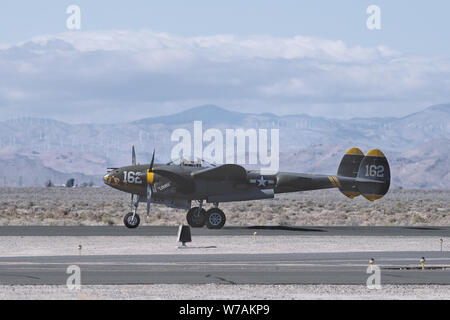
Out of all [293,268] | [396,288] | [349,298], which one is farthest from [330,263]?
[349,298]

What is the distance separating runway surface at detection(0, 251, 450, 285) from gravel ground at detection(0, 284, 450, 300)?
688 mm

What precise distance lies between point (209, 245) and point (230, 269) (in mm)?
7563

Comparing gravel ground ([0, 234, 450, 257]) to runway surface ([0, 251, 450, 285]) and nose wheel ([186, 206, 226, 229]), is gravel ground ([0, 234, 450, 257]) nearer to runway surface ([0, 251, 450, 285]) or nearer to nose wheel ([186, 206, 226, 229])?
runway surface ([0, 251, 450, 285])

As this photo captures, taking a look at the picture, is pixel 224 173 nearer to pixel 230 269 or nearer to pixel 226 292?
pixel 230 269

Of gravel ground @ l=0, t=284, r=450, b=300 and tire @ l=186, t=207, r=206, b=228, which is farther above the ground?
tire @ l=186, t=207, r=206, b=228

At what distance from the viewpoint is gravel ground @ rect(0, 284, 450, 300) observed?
16672 mm

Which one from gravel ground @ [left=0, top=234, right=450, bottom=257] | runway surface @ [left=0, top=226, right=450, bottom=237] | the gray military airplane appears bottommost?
gravel ground @ [left=0, top=234, right=450, bottom=257]

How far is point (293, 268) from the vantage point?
21.6m

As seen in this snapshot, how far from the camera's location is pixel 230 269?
21.3m

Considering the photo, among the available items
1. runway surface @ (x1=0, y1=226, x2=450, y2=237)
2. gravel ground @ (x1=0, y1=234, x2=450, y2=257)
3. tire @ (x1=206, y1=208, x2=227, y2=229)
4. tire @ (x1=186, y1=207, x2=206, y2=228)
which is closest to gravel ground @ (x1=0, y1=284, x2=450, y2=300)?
gravel ground @ (x1=0, y1=234, x2=450, y2=257)

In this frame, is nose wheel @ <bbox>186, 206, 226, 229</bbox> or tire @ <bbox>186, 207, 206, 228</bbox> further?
tire @ <bbox>186, 207, 206, 228</bbox>
